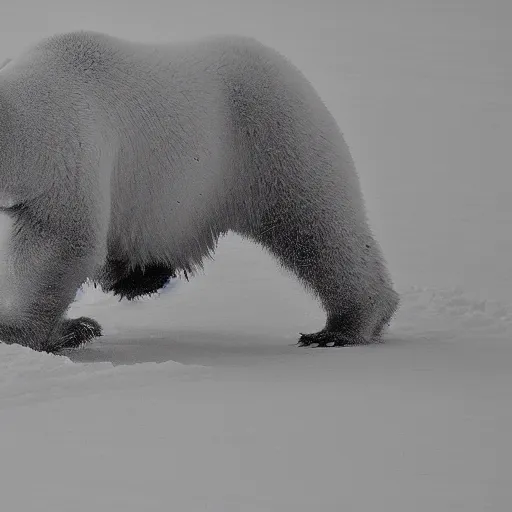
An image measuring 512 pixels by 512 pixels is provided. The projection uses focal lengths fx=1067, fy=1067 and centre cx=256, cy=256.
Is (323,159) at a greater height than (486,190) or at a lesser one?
lesser

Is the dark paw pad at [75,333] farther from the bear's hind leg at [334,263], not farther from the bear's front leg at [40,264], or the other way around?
the bear's hind leg at [334,263]

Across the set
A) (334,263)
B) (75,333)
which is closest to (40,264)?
(75,333)

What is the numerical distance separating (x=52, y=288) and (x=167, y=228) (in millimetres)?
700

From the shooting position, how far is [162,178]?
508 cm

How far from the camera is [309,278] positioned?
5402 millimetres

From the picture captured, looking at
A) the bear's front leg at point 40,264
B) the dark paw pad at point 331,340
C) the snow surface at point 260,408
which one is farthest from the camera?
the dark paw pad at point 331,340

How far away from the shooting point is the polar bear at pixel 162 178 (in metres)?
4.71

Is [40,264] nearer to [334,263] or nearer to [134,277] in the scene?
[134,277]

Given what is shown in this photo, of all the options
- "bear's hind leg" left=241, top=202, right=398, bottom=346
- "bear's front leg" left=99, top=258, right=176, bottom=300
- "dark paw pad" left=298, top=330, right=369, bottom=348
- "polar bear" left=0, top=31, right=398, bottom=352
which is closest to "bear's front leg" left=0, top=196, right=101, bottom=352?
"polar bear" left=0, top=31, right=398, bottom=352

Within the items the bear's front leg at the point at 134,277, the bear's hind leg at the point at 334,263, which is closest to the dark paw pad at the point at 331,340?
the bear's hind leg at the point at 334,263

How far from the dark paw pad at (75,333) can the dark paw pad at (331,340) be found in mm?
1061

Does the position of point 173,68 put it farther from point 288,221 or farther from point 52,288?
point 52,288

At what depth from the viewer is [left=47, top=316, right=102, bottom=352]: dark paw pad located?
5.01 meters

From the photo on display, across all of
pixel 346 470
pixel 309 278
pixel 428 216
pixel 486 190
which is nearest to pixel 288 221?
pixel 309 278
